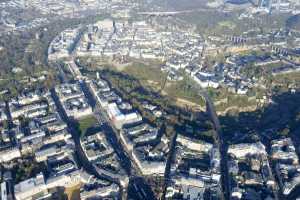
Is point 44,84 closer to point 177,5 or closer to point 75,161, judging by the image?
point 75,161

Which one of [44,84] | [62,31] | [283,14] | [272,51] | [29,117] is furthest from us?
[283,14]

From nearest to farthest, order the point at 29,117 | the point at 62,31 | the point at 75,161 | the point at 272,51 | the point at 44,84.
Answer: the point at 75,161 → the point at 29,117 → the point at 44,84 → the point at 272,51 → the point at 62,31

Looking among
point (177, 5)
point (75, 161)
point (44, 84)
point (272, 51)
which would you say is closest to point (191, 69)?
point (272, 51)

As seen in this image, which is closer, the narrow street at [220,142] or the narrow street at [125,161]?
the narrow street at [125,161]

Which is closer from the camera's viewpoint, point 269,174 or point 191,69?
point 269,174

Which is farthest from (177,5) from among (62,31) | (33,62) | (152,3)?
(33,62)

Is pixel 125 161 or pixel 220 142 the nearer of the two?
pixel 125 161

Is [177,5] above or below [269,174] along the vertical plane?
above

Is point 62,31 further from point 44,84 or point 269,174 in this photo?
point 269,174

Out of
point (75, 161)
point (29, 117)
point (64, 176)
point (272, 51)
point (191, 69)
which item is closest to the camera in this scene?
point (64, 176)
